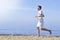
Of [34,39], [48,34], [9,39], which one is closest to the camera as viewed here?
[34,39]

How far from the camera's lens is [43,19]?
→ 11.3m

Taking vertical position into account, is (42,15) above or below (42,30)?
above

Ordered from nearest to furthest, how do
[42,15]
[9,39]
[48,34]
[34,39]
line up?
[34,39]
[9,39]
[42,15]
[48,34]

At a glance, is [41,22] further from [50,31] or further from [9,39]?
[9,39]

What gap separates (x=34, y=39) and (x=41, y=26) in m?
2.08

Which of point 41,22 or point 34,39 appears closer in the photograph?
point 34,39

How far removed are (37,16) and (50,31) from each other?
3.44 feet

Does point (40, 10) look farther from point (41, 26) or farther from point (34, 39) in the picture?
point (34, 39)

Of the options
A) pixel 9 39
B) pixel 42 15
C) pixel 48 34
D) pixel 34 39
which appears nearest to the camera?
pixel 34 39

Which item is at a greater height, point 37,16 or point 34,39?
point 37,16

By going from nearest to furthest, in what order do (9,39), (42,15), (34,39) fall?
1. (34,39)
2. (9,39)
3. (42,15)

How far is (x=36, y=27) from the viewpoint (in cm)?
1152

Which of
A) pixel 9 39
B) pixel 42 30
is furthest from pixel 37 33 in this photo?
pixel 9 39

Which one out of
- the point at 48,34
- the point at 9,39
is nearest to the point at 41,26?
the point at 48,34
